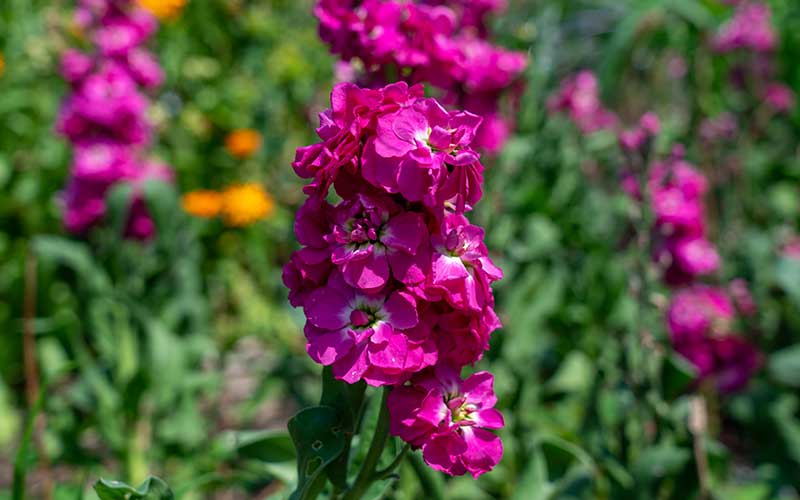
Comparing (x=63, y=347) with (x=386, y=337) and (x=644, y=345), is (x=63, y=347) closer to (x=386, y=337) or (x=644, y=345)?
(x=644, y=345)

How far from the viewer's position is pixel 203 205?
338cm

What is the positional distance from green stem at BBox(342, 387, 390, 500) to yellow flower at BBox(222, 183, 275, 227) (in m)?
2.45

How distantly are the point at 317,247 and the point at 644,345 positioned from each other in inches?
41.2

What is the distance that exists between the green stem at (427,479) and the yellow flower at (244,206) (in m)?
2.06

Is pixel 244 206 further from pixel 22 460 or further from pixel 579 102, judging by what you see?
pixel 22 460

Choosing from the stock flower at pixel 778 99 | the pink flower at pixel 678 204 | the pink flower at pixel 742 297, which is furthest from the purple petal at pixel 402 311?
the stock flower at pixel 778 99

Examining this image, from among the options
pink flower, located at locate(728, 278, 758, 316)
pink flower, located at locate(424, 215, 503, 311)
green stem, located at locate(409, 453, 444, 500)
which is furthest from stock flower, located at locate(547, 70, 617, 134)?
pink flower, located at locate(424, 215, 503, 311)

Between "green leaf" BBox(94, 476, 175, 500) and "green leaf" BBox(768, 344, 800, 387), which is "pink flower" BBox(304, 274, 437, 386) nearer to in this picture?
"green leaf" BBox(94, 476, 175, 500)

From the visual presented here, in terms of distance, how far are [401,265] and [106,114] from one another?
74.7 inches

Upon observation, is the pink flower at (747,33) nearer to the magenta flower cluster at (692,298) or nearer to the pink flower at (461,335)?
the magenta flower cluster at (692,298)

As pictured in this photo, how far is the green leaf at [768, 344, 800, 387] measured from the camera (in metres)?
2.16

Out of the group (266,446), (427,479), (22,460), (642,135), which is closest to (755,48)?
(642,135)

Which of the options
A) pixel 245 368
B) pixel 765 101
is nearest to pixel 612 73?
pixel 765 101

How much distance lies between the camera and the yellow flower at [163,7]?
4109 millimetres
